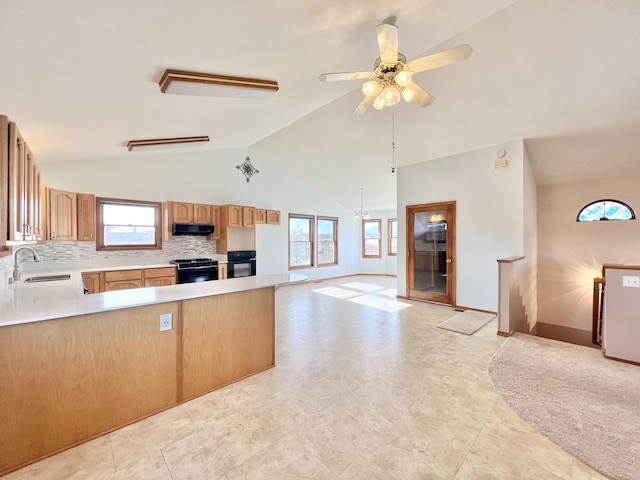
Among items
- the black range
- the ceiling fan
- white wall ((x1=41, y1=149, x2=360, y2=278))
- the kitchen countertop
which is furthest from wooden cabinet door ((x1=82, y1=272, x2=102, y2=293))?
the ceiling fan

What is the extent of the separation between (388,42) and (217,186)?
204 inches

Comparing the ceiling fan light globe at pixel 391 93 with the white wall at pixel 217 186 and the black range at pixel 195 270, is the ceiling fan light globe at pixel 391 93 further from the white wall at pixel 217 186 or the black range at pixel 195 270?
the white wall at pixel 217 186

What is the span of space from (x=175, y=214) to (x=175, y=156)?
4.01 ft

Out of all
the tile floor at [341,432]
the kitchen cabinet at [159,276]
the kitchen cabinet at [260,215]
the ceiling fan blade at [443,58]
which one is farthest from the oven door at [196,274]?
the ceiling fan blade at [443,58]

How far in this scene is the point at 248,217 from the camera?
20.8 feet

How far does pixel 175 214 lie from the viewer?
540 centimetres

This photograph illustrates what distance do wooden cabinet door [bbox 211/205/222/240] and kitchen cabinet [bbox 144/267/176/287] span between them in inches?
52.2

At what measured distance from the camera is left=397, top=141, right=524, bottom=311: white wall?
14.5ft

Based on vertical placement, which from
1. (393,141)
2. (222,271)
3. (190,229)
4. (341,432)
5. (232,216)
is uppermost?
(393,141)

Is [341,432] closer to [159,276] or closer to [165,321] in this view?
[165,321]

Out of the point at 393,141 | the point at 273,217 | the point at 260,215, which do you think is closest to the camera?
the point at 393,141

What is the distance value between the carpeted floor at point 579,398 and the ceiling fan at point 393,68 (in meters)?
2.70

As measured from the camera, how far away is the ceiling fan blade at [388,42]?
5.81 feet

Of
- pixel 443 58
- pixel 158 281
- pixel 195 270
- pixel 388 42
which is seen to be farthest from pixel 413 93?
pixel 158 281
